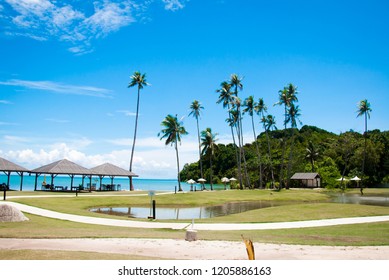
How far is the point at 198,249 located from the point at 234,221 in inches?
403

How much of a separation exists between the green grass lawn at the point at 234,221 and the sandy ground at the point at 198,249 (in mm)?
1095

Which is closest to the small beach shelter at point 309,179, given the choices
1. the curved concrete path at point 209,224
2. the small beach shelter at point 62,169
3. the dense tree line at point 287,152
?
the dense tree line at point 287,152

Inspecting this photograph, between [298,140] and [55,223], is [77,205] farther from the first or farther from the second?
[298,140]

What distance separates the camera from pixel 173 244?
12.3 metres

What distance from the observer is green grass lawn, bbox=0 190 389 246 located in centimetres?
1398

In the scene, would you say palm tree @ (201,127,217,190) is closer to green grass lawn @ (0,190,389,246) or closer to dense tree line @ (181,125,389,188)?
dense tree line @ (181,125,389,188)

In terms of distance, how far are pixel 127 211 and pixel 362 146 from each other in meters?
65.8

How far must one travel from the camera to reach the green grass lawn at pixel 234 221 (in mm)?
13984

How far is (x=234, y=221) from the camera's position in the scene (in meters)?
21.4

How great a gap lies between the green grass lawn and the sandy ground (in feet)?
3.59

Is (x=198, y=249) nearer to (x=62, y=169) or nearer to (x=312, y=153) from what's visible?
(x=62, y=169)


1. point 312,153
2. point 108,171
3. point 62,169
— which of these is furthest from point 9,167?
point 312,153

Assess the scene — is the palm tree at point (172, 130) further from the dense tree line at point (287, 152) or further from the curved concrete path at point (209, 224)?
the curved concrete path at point (209, 224)

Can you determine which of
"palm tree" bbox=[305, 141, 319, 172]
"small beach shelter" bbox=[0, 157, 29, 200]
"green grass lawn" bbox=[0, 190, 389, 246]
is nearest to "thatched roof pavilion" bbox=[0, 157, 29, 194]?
"small beach shelter" bbox=[0, 157, 29, 200]
